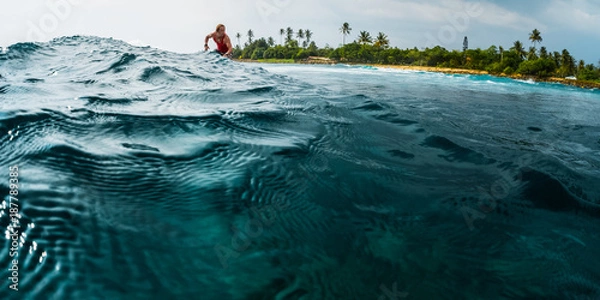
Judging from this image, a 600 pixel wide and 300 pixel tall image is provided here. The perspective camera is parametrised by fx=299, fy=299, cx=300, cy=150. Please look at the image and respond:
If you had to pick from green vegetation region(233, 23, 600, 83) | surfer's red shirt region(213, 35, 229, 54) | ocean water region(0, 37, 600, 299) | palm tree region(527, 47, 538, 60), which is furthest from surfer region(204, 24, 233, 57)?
palm tree region(527, 47, 538, 60)

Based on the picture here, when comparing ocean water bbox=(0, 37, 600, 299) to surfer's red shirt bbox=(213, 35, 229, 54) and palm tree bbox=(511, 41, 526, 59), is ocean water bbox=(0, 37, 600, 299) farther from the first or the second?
palm tree bbox=(511, 41, 526, 59)

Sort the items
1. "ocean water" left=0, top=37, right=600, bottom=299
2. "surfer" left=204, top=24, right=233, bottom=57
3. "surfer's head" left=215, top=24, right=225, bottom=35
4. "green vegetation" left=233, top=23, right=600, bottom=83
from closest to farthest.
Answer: "ocean water" left=0, top=37, right=600, bottom=299, "surfer's head" left=215, top=24, right=225, bottom=35, "surfer" left=204, top=24, right=233, bottom=57, "green vegetation" left=233, top=23, right=600, bottom=83

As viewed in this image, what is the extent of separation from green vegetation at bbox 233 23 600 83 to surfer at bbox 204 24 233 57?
176 ft

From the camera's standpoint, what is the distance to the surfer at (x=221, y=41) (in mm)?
10383

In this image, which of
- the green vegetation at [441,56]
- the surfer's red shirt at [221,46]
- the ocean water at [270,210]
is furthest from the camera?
the green vegetation at [441,56]

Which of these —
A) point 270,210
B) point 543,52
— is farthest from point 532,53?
point 270,210

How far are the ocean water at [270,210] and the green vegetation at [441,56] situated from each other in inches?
2267

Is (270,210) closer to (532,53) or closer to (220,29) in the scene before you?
(220,29)

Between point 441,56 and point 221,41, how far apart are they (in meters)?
70.8

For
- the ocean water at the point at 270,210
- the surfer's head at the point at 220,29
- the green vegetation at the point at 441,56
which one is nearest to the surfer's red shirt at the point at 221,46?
the surfer's head at the point at 220,29

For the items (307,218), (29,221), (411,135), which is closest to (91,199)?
(29,221)

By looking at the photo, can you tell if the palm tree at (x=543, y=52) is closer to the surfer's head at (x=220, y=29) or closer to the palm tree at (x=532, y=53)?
the palm tree at (x=532, y=53)

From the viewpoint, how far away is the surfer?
10383 mm

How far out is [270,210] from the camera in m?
1.94
